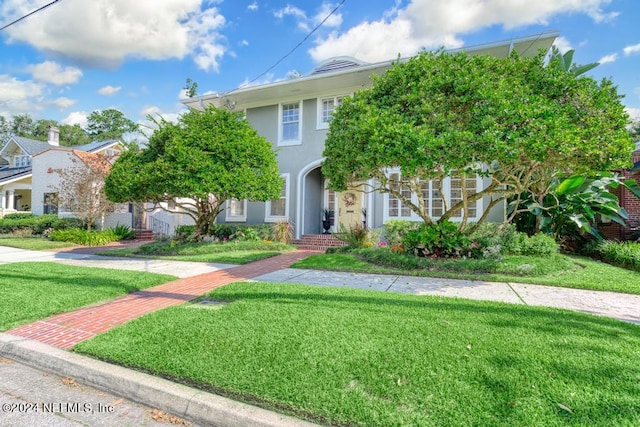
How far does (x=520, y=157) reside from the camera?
6.66 meters

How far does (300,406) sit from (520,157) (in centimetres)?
636

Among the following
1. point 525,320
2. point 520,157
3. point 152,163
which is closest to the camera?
point 525,320

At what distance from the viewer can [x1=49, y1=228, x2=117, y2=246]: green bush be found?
1523 cm

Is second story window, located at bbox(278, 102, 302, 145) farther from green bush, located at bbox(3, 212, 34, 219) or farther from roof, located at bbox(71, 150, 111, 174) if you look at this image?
green bush, located at bbox(3, 212, 34, 219)

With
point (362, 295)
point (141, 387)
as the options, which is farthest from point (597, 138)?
point (141, 387)

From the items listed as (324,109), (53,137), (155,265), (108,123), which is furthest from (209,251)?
(108,123)

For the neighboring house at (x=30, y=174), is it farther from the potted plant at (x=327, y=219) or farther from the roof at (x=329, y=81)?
the potted plant at (x=327, y=219)

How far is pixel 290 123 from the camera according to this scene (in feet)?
48.1

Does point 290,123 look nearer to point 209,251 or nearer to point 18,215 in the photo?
point 209,251

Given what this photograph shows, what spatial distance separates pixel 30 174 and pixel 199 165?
22700mm

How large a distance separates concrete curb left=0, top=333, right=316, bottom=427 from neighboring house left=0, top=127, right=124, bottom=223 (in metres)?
18.6

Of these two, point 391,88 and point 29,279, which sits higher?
point 391,88

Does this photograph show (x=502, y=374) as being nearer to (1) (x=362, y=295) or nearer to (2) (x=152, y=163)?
(1) (x=362, y=295)

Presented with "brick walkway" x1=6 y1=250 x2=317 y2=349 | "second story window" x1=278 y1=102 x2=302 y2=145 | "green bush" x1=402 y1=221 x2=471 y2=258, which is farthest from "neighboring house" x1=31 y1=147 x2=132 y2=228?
"green bush" x1=402 y1=221 x2=471 y2=258
